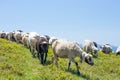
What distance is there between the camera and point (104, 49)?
55844mm

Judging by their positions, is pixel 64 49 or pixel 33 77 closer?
pixel 33 77

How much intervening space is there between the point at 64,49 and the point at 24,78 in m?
6.59

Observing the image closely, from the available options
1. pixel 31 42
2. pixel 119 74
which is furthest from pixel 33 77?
pixel 31 42

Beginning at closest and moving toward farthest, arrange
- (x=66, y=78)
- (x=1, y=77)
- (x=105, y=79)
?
1. (x=1, y=77)
2. (x=66, y=78)
3. (x=105, y=79)

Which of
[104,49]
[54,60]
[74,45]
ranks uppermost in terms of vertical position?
[74,45]

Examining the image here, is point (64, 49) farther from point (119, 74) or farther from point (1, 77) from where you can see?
point (1, 77)

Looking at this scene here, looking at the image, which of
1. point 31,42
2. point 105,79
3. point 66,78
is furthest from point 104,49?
point 66,78

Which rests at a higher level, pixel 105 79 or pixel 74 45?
pixel 74 45

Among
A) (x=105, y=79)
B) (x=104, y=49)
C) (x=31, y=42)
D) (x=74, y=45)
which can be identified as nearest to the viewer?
(x=105, y=79)

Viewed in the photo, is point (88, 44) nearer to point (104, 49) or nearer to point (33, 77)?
point (104, 49)

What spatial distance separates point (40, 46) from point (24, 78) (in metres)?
9.42

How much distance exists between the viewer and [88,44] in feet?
130

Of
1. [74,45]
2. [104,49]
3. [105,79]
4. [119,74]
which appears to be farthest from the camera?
[104,49]

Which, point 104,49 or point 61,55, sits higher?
point 61,55
